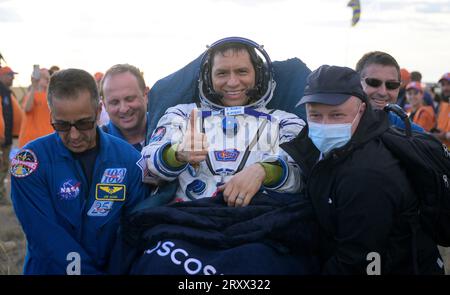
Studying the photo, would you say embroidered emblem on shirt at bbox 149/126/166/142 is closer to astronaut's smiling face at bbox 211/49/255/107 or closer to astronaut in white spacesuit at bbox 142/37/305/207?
astronaut in white spacesuit at bbox 142/37/305/207

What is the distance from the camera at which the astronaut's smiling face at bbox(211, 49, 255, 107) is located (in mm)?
3387

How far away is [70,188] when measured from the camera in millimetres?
2902

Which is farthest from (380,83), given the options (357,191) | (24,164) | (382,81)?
(24,164)

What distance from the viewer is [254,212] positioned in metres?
2.74

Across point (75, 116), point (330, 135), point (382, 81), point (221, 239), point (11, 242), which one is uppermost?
point (382, 81)

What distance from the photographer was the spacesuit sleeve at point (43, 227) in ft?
9.20

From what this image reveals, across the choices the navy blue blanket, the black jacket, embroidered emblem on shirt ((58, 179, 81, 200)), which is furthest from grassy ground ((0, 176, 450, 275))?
the black jacket

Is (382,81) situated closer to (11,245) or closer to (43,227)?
(43,227)

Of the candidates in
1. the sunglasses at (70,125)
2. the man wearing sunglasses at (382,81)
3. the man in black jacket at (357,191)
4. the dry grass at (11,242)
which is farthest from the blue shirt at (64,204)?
the dry grass at (11,242)

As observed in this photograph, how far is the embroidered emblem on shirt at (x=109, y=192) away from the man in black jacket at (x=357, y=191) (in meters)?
1.04

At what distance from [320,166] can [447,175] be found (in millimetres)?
619

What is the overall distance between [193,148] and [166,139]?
0.32m

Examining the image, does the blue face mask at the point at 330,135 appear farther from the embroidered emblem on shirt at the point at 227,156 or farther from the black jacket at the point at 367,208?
the embroidered emblem on shirt at the point at 227,156
